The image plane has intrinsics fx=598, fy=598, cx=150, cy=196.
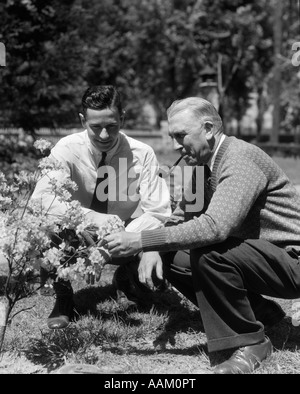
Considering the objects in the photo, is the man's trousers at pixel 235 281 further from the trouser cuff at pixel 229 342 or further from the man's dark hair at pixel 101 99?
the man's dark hair at pixel 101 99

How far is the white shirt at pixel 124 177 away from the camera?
3504 mm

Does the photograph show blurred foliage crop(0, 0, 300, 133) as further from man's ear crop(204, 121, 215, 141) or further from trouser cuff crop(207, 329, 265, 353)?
trouser cuff crop(207, 329, 265, 353)

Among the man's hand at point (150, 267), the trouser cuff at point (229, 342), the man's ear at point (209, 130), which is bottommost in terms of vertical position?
the trouser cuff at point (229, 342)

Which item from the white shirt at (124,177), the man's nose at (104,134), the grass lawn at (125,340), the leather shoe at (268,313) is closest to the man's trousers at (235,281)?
the grass lawn at (125,340)

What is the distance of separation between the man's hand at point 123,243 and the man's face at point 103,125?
0.92 meters

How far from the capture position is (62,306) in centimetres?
335

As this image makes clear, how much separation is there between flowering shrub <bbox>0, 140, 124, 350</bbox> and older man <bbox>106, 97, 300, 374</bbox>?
136 mm

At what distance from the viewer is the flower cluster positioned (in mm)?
2432

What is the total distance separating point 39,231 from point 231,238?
2.90 ft

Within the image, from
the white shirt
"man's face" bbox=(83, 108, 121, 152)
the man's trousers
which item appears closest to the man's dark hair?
"man's face" bbox=(83, 108, 121, 152)

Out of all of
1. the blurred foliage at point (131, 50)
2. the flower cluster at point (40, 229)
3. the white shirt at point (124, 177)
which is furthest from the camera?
the blurred foliage at point (131, 50)

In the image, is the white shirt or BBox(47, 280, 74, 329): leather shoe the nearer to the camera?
Result: BBox(47, 280, 74, 329): leather shoe

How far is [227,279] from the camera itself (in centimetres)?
267

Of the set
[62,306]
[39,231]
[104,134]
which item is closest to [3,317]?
[62,306]
